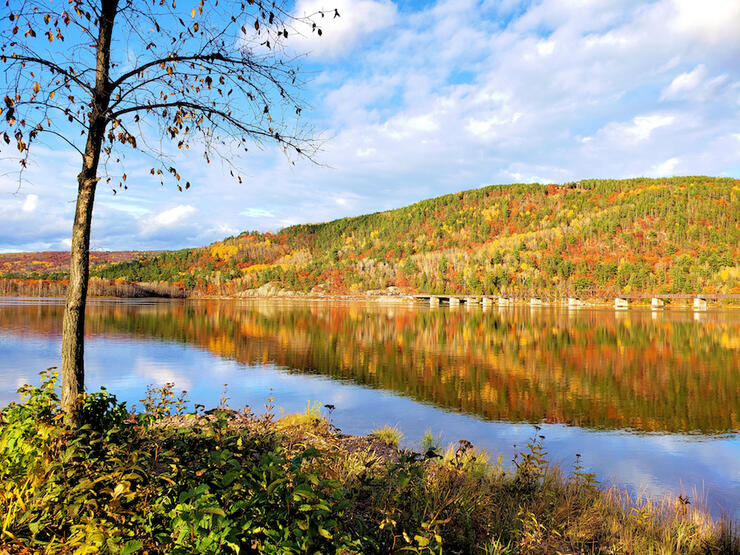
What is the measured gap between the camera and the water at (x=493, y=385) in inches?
468

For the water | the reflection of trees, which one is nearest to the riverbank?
the water

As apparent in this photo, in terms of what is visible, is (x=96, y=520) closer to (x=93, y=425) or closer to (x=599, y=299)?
(x=93, y=425)

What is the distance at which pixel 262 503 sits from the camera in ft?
12.6

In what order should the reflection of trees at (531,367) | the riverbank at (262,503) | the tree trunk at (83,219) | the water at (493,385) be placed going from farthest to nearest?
the reflection of trees at (531,367)
the water at (493,385)
the tree trunk at (83,219)
the riverbank at (262,503)

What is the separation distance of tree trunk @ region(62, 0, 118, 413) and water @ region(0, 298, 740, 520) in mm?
8177

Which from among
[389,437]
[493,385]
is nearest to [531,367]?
[493,385]

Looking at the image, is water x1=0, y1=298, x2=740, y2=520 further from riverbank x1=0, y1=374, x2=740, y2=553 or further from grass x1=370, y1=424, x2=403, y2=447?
riverbank x1=0, y1=374, x2=740, y2=553

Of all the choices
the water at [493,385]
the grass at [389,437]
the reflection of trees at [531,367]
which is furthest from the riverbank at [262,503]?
the reflection of trees at [531,367]

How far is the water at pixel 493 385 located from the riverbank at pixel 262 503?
355 cm

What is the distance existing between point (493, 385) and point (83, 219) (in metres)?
18.1

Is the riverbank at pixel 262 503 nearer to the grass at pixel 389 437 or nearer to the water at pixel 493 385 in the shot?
the grass at pixel 389 437

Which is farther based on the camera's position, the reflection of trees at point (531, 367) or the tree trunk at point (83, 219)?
the reflection of trees at point (531, 367)

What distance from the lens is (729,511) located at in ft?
28.3

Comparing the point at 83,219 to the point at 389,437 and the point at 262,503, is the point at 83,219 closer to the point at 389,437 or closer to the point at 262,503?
the point at 262,503
